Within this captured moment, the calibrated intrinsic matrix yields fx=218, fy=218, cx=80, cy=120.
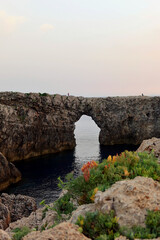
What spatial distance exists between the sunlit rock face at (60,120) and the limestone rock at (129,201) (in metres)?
51.6

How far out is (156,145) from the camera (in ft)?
51.7

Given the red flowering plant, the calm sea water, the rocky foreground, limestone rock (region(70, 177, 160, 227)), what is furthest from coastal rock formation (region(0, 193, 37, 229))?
limestone rock (region(70, 177, 160, 227))

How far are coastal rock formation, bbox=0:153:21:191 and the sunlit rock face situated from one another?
1482 cm

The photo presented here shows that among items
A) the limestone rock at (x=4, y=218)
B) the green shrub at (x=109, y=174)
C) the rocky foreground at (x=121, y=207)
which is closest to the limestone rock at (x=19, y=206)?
the limestone rock at (x=4, y=218)

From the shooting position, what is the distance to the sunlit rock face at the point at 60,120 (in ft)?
194

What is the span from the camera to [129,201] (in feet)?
24.6

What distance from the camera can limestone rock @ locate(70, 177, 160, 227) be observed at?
7.03 meters

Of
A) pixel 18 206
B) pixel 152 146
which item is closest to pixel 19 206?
pixel 18 206

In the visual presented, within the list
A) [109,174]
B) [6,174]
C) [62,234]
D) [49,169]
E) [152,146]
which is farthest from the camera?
[49,169]

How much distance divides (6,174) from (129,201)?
119 feet

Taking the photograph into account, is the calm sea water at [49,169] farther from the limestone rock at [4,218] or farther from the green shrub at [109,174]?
the green shrub at [109,174]

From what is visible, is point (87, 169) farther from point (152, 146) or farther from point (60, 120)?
point (60, 120)

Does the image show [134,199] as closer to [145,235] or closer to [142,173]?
[145,235]

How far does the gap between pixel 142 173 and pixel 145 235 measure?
13.7 ft
